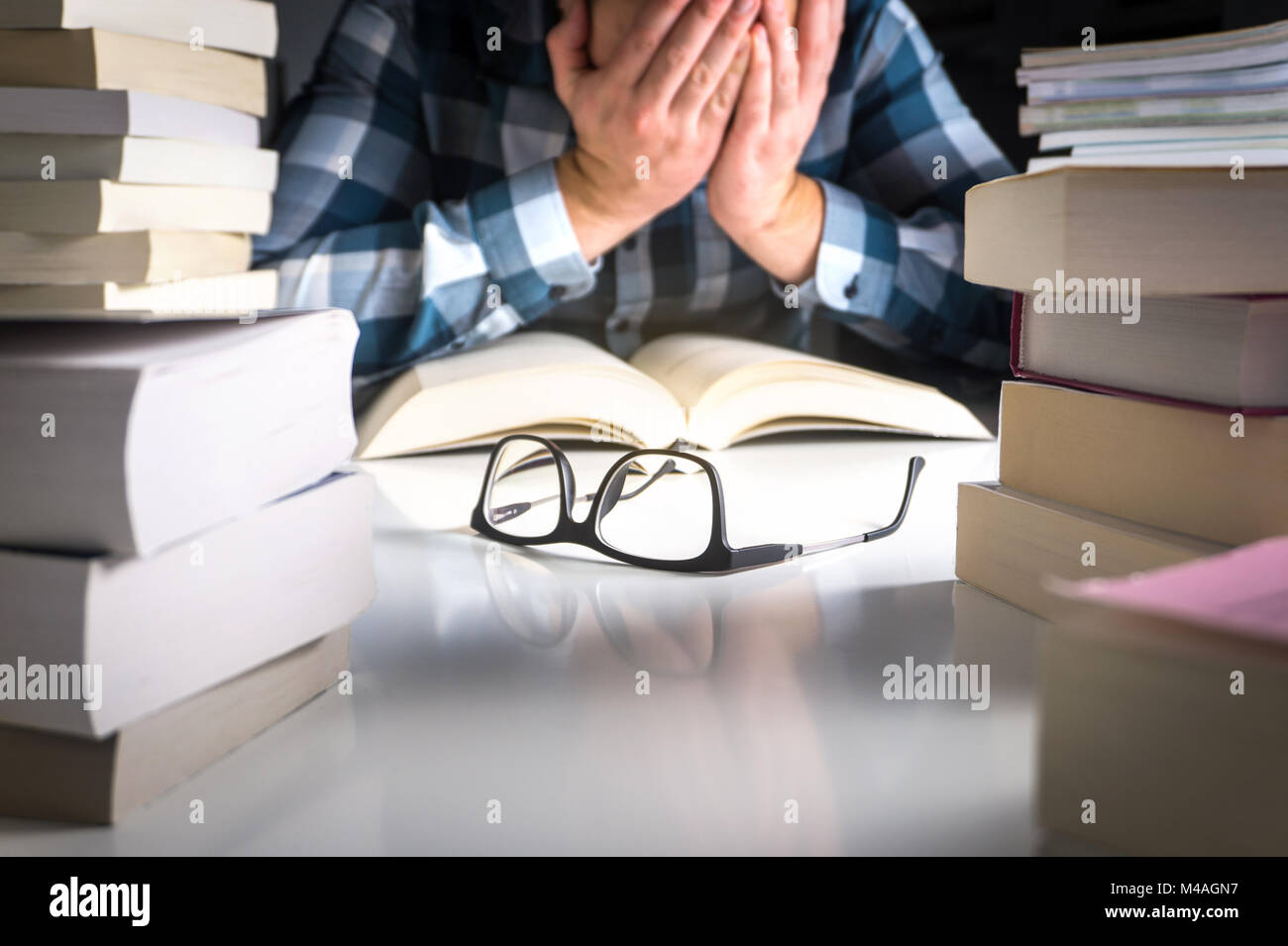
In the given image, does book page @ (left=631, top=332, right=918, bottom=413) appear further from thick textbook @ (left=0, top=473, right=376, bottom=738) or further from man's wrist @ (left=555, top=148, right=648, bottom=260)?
thick textbook @ (left=0, top=473, right=376, bottom=738)

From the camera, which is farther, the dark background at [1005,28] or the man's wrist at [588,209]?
the dark background at [1005,28]

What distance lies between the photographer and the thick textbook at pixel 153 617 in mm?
316

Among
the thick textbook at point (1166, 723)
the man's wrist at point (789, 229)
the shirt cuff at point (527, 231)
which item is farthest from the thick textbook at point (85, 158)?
the thick textbook at point (1166, 723)

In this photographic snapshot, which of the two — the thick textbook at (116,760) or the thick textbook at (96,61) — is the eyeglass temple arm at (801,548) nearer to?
the thick textbook at (116,760)

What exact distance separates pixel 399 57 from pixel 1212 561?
1.44 meters

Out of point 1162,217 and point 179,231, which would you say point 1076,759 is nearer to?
point 1162,217

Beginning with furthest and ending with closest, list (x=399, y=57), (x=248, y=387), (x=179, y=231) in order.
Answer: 1. (x=399, y=57)
2. (x=179, y=231)
3. (x=248, y=387)

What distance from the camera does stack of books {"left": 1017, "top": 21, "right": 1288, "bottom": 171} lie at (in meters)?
0.85

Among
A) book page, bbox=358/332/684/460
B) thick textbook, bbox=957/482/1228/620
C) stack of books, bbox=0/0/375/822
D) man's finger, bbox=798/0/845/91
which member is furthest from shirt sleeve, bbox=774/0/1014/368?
stack of books, bbox=0/0/375/822

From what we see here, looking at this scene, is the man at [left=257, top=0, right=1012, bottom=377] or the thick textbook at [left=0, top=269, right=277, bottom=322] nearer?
the thick textbook at [left=0, top=269, right=277, bottom=322]

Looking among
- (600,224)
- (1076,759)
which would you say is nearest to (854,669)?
(1076,759)

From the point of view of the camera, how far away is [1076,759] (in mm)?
312

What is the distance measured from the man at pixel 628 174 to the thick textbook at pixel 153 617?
810 millimetres

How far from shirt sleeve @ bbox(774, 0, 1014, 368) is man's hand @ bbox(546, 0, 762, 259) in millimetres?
193
